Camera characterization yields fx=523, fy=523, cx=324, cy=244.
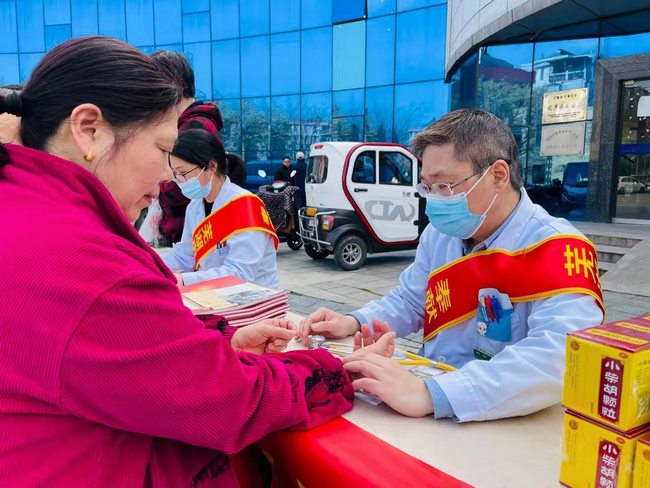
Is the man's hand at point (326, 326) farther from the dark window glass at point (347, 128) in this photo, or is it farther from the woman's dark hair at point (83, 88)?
the dark window glass at point (347, 128)

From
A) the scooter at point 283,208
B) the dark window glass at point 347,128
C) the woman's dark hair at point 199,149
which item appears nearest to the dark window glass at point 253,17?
the dark window glass at point 347,128

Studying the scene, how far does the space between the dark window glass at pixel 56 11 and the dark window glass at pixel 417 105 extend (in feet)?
43.8

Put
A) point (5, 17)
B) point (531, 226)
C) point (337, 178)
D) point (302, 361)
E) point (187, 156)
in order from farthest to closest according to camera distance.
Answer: point (5, 17)
point (337, 178)
point (187, 156)
point (531, 226)
point (302, 361)

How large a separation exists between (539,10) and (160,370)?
9255 millimetres

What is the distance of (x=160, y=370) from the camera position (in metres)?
0.84

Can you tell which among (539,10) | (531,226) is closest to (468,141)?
(531,226)

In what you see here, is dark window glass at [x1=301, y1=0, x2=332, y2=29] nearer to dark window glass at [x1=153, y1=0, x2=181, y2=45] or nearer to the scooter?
dark window glass at [x1=153, y1=0, x2=181, y2=45]

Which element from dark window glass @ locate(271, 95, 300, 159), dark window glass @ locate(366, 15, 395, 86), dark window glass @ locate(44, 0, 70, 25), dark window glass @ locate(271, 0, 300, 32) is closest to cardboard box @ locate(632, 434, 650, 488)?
dark window glass @ locate(366, 15, 395, 86)

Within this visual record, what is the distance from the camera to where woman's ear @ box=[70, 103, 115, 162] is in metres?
0.97

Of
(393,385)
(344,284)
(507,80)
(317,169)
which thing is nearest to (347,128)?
(507,80)

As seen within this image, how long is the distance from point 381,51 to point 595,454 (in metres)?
16.0

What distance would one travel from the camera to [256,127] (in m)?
18.2

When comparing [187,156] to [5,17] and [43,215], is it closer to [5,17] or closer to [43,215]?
[43,215]

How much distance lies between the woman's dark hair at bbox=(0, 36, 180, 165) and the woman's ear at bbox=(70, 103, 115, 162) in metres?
0.01
